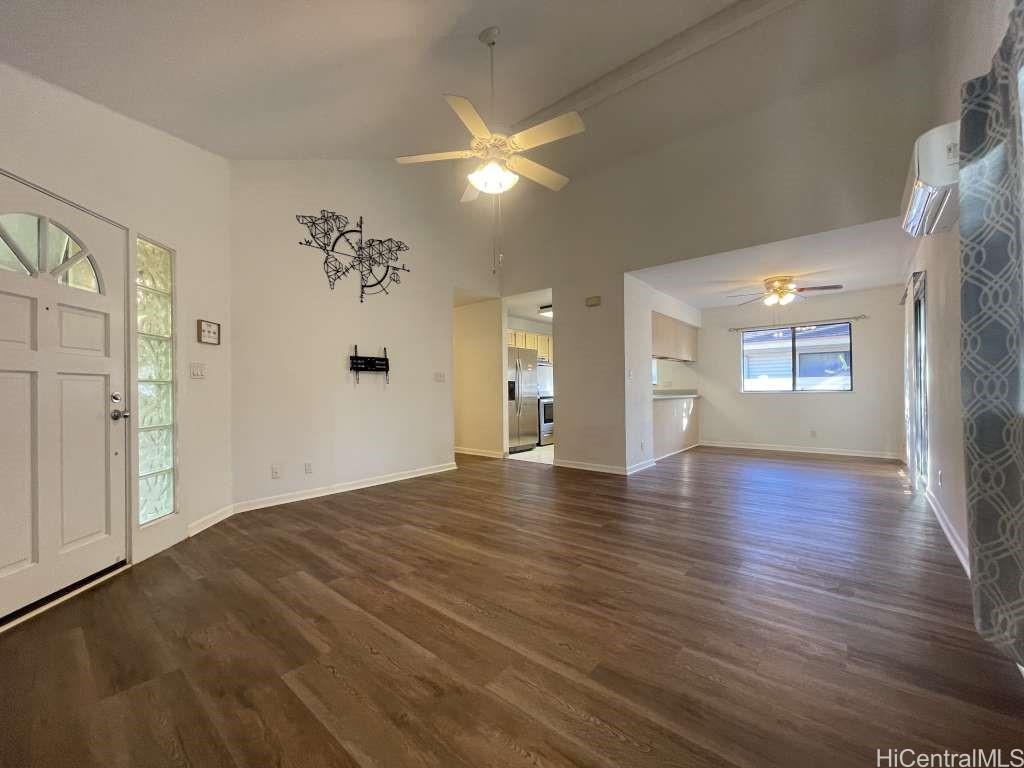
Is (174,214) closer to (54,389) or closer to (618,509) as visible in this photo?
(54,389)

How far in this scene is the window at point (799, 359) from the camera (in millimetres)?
6223

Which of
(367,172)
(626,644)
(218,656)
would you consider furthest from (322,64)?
(626,644)

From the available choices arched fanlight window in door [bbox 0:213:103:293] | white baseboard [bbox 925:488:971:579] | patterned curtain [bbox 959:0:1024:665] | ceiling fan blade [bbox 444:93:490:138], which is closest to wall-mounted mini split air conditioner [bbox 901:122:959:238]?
patterned curtain [bbox 959:0:1024:665]

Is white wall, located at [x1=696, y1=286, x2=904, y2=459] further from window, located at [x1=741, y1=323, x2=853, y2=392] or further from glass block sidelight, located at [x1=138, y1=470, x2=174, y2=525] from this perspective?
glass block sidelight, located at [x1=138, y1=470, x2=174, y2=525]

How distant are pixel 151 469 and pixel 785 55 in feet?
18.4

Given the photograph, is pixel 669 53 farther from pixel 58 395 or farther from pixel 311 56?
pixel 58 395

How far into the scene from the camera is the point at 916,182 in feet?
5.85

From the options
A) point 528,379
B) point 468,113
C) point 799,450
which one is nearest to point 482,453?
point 528,379

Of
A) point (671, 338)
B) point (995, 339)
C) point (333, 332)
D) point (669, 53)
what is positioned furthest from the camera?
point (671, 338)

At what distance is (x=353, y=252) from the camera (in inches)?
172

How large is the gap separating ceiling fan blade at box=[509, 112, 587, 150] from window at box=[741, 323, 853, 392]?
5727 millimetres

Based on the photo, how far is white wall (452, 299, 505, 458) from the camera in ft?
20.8

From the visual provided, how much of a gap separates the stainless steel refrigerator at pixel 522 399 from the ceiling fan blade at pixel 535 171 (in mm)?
3697

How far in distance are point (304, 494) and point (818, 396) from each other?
7.27 m
